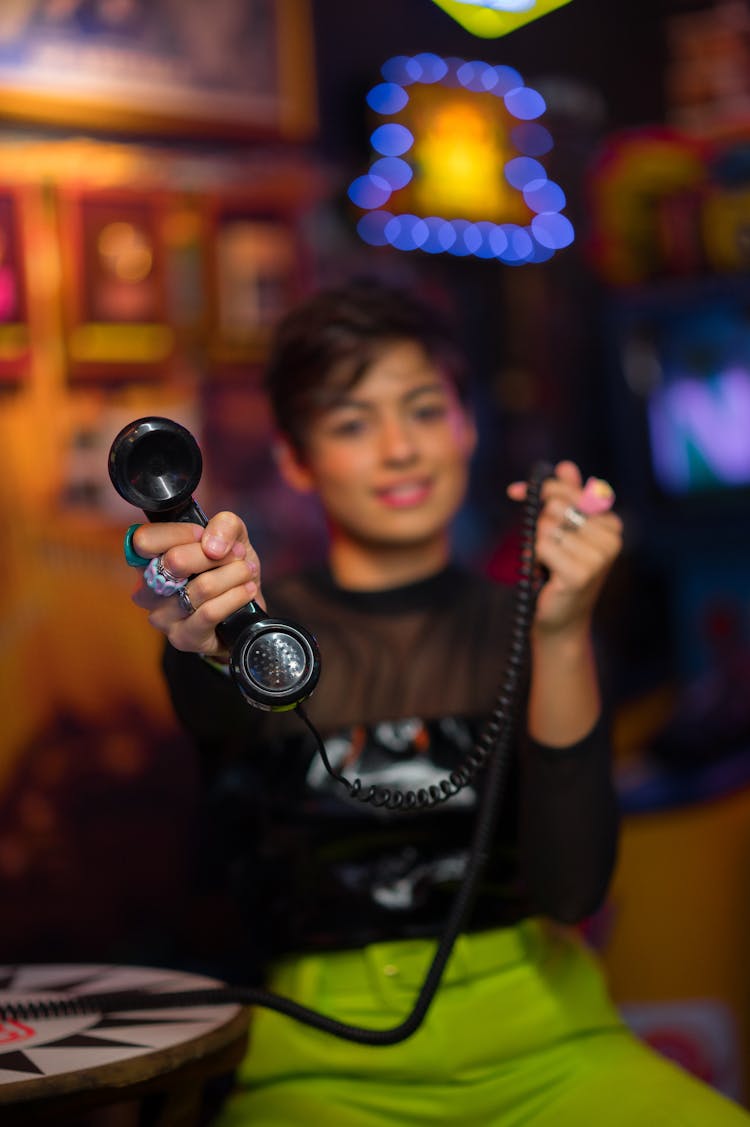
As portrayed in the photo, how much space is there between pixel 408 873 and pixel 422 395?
2.36 feet

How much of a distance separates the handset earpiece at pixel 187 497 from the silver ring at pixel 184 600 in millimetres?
72

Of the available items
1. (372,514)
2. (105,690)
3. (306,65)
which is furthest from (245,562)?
(306,65)

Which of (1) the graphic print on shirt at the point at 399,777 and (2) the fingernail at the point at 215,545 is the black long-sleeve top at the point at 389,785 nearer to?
(1) the graphic print on shirt at the point at 399,777

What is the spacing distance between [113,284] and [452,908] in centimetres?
190

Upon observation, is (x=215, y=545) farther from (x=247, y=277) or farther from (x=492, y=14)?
(x=247, y=277)

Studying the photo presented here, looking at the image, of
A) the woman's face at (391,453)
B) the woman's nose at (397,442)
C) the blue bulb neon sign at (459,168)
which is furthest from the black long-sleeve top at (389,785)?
the blue bulb neon sign at (459,168)

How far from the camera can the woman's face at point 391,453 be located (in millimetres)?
1915

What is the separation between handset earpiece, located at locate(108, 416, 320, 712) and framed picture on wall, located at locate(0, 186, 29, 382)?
1.68 metres

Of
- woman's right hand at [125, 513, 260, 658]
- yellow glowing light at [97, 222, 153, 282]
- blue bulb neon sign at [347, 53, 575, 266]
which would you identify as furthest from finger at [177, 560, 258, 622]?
blue bulb neon sign at [347, 53, 575, 266]

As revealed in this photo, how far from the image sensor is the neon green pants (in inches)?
65.2

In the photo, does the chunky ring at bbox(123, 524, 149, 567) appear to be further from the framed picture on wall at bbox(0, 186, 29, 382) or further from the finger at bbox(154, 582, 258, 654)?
the framed picture on wall at bbox(0, 186, 29, 382)

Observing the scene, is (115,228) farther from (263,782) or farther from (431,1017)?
(431,1017)

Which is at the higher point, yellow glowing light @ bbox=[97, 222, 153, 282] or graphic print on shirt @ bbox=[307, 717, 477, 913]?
yellow glowing light @ bbox=[97, 222, 153, 282]

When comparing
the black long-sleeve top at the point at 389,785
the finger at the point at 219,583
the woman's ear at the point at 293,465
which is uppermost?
the woman's ear at the point at 293,465
